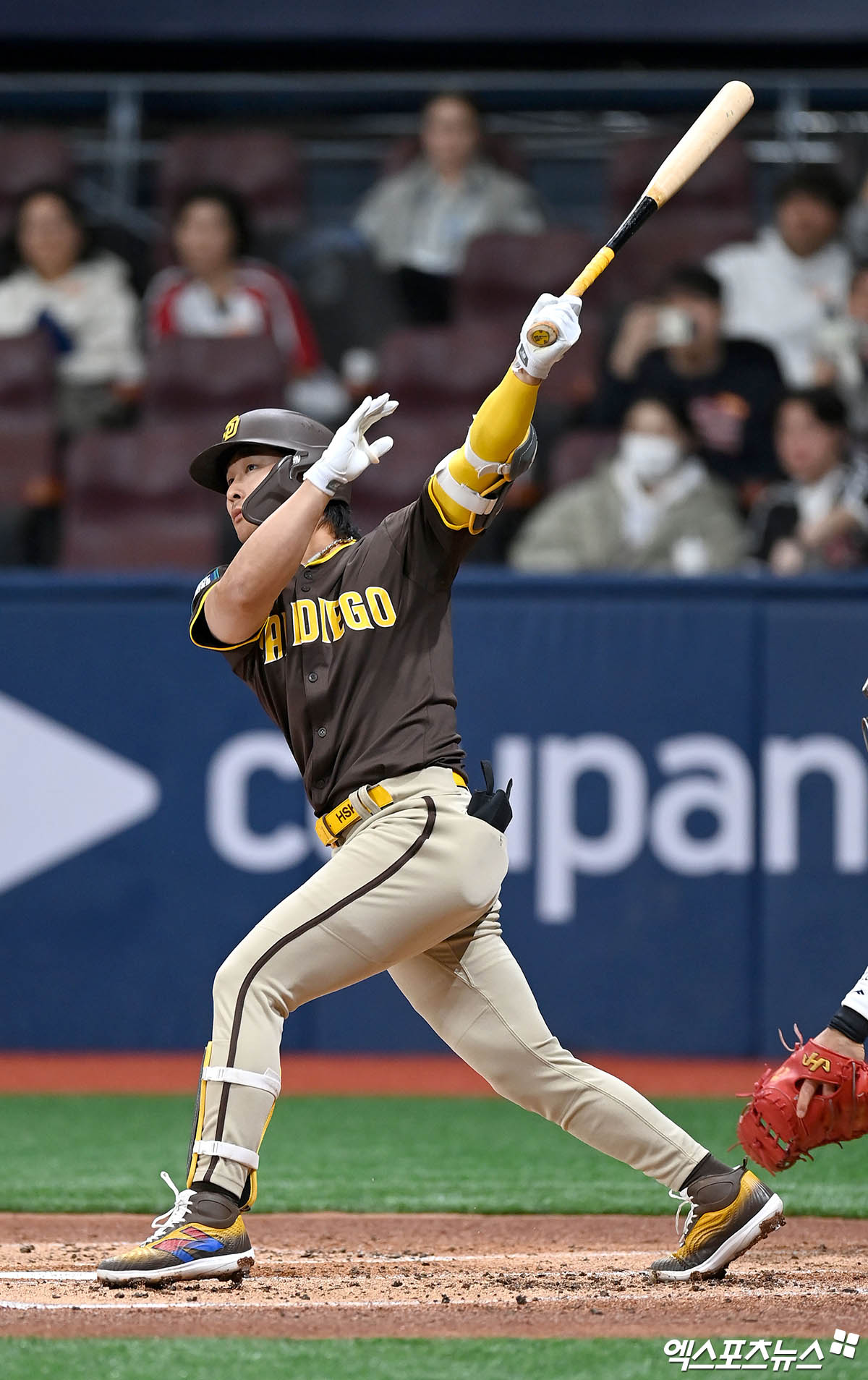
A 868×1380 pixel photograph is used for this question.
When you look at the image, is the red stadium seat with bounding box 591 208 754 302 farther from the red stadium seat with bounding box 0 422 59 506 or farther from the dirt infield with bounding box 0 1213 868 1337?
the dirt infield with bounding box 0 1213 868 1337

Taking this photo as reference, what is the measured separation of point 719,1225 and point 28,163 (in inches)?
308

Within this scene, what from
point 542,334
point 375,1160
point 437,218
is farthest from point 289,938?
point 437,218

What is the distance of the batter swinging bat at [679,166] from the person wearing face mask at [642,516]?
330 centimetres

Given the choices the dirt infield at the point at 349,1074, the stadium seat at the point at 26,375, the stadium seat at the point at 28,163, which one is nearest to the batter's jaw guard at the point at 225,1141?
A: the dirt infield at the point at 349,1074

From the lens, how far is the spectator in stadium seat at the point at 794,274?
28.0 ft

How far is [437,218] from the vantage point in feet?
29.8

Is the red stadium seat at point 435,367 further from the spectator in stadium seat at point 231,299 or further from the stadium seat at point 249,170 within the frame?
the stadium seat at point 249,170

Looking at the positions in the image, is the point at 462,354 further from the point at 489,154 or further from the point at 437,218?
the point at 489,154

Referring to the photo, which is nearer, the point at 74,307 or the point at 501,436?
the point at 501,436

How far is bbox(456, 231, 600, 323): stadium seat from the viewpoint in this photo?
8750 millimetres

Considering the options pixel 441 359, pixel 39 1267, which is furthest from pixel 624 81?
pixel 39 1267

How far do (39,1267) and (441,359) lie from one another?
568 centimetres

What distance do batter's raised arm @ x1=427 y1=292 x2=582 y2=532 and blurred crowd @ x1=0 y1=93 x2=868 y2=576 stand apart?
12.1ft

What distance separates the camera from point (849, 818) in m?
6.40
